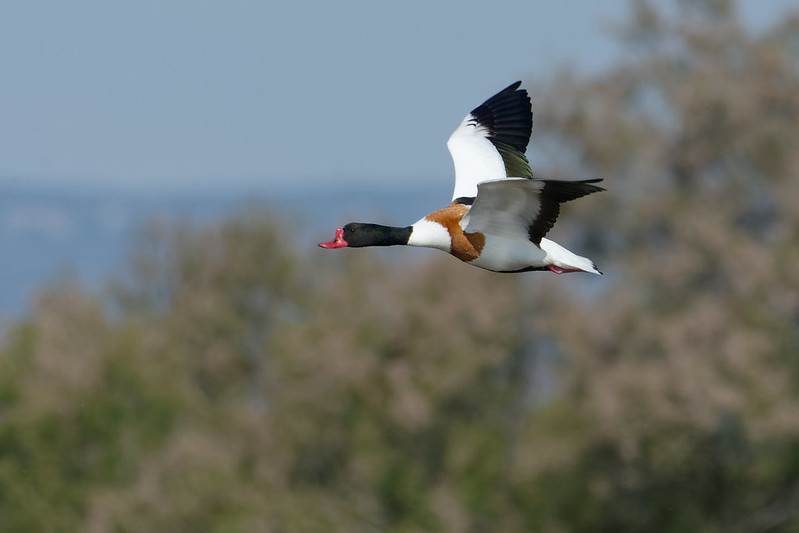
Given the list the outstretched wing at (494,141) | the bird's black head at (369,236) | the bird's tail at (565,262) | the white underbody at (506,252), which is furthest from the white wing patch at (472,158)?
the bird's tail at (565,262)

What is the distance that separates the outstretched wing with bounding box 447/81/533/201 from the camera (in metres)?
10.1

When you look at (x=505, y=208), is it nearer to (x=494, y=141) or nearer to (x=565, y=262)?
(x=565, y=262)

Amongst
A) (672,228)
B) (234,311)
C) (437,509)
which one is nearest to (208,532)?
(437,509)

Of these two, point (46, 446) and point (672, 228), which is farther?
point (46, 446)

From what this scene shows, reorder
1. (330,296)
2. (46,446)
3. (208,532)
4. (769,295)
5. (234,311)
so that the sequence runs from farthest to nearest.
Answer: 1. (234,311)
2. (46,446)
3. (330,296)
4. (208,532)
5. (769,295)

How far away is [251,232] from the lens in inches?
1786

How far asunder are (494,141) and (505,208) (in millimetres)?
2362

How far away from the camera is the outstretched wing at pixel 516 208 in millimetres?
7949

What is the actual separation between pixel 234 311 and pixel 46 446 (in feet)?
38.5

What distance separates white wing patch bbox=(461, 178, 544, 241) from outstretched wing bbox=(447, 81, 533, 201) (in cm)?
132

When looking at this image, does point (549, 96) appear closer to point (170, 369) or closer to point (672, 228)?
point (672, 228)

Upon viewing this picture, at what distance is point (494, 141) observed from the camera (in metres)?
10.6

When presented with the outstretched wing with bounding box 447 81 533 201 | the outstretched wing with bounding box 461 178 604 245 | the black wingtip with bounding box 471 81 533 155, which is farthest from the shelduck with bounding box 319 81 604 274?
the black wingtip with bounding box 471 81 533 155

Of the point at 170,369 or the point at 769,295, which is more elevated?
the point at 769,295
